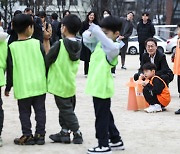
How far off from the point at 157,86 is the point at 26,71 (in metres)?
2.81

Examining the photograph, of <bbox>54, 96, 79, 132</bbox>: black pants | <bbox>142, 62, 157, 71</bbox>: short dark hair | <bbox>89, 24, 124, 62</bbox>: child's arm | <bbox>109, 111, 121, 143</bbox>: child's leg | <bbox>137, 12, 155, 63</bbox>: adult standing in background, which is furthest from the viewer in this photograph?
<bbox>137, 12, 155, 63</bbox>: adult standing in background

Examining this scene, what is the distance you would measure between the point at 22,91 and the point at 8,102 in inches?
131

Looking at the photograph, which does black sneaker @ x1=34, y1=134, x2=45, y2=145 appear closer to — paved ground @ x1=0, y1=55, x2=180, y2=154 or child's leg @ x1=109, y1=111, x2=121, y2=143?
paved ground @ x1=0, y1=55, x2=180, y2=154

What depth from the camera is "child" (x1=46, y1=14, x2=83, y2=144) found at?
5.79 meters

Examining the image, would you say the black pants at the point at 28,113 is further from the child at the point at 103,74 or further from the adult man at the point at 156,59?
the adult man at the point at 156,59

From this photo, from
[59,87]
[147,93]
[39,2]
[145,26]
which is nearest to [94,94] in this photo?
[59,87]

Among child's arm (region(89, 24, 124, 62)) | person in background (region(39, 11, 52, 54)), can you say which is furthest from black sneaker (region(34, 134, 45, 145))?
person in background (region(39, 11, 52, 54))

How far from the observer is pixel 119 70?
1500 centimetres

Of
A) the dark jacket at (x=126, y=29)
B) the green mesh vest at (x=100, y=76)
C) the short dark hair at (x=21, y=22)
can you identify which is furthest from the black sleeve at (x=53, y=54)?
the dark jacket at (x=126, y=29)

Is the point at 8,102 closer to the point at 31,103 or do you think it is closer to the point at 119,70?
the point at 31,103

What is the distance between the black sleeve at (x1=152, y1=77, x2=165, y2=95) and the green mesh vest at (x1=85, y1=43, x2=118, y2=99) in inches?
106

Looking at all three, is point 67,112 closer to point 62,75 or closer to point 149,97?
point 62,75

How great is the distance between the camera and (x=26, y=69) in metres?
5.79

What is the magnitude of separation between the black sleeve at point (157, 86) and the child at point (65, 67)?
→ 91.9 inches
